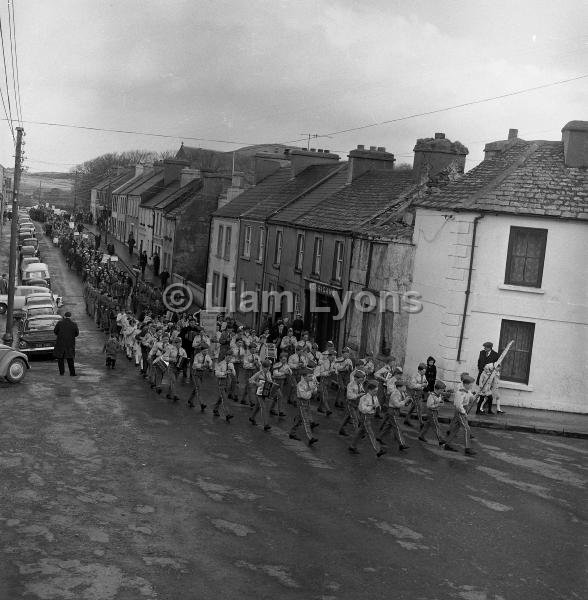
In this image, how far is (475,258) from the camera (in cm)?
2270

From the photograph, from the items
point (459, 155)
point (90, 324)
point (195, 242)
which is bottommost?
point (90, 324)

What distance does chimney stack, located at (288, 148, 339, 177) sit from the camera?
4094 centimetres

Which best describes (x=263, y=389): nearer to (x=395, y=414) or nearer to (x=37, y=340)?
(x=395, y=414)

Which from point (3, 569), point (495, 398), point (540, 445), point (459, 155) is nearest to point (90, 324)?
point (459, 155)

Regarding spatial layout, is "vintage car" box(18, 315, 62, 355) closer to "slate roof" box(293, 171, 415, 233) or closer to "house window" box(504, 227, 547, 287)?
"slate roof" box(293, 171, 415, 233)

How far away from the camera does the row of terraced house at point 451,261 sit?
22297mm

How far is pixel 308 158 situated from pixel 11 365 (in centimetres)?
2318

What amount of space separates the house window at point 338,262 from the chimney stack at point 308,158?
12.2 metres

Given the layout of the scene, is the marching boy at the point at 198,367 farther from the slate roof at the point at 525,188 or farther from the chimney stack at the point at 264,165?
the chimney stack at the point at 264,165

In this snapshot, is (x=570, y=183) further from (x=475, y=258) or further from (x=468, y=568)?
(x=468, y=568)

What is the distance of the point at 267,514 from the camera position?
11125mm

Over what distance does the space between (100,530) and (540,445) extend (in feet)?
35.6

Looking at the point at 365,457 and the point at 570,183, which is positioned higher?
the point at 570,183

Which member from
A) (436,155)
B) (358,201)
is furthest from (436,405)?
(358,201)
